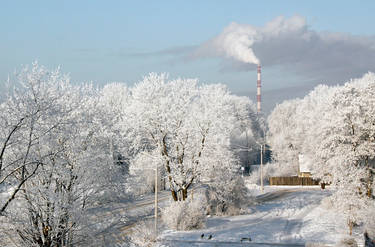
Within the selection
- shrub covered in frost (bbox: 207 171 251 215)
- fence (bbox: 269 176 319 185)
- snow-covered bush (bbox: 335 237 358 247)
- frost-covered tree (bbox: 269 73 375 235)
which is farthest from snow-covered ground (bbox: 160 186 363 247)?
fence (bbox: 269 176 319 185)

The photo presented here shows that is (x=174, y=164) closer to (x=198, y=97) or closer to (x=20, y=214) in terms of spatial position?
(x=198, y=97)

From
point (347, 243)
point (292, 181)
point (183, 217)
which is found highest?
point (292, 181)

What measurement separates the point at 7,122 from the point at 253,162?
6291cm

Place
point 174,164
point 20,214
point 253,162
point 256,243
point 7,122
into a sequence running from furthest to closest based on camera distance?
point 253,162, point 174,164, point 256,243, point 20,214, point 7,122

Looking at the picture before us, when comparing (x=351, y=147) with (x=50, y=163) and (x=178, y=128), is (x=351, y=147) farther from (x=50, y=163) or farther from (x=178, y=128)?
(x=50, y=163)

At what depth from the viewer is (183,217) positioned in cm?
2566

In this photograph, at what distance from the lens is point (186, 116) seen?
30250 millimetres

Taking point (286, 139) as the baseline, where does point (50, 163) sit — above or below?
below

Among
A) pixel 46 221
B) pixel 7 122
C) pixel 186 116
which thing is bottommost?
pixel 46 221

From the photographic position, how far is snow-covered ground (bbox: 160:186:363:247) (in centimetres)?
2283

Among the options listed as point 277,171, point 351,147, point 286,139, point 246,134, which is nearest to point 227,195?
point 351,147

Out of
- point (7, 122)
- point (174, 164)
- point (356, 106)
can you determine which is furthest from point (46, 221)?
point (356, 106)

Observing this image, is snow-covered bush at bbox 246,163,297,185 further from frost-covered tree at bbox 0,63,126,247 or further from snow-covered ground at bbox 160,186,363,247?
frost-covered tree at bbox 0,63,126,247

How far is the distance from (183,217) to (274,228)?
→ 605 centimetres
